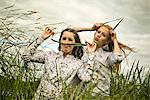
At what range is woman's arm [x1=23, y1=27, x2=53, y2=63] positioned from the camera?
7.84 feet

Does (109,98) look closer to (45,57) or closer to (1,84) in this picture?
(1,84)

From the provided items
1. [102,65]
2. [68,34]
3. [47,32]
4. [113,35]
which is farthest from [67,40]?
[113,35]

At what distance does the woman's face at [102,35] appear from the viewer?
2.83m

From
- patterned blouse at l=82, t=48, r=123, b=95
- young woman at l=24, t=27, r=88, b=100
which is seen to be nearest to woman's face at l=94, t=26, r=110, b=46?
patterned blouse at l=82, t=48, r=123, b=95

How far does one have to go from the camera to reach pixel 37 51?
2512mm

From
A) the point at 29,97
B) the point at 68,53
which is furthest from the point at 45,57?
the point at 29,97

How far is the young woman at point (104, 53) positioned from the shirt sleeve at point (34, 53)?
0.27m

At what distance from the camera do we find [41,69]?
229 centimetres

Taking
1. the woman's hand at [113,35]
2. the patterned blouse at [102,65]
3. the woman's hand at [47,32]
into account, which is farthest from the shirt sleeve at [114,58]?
the woman's hand at [47,32]

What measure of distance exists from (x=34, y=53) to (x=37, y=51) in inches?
1.0

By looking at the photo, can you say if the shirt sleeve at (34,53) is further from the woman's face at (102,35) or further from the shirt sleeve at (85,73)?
the woman's face at (102,35)

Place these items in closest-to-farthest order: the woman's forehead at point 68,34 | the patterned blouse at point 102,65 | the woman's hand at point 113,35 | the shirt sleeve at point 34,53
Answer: the shirt sleeve at point 34,53 < the patterned blouse at point 102,65 < the woman's forehead at point 68,34 < the woman's hand at point 113,35

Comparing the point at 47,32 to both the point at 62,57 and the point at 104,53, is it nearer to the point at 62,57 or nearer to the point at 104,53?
the point at 62,57

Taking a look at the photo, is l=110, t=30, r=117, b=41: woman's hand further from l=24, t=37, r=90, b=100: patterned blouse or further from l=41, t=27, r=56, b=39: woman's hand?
l=41, t=27, r=56, b=39: woman's hand
